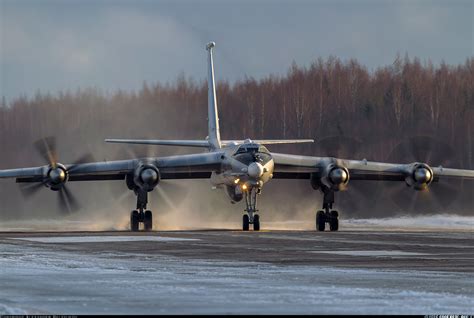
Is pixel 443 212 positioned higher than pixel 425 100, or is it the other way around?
pixel 425 100

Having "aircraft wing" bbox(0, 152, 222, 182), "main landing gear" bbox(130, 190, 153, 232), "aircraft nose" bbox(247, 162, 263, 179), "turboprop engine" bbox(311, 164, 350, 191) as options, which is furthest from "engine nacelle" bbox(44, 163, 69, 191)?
"turboprop engine" bbox(311, 164, 350, 191)

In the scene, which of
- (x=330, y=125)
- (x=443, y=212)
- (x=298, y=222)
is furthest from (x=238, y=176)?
(x=330, y=125)

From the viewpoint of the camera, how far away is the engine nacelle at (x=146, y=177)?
49.0 m

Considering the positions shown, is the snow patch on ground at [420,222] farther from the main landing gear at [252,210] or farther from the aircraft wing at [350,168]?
the main landing gear at [252,210]

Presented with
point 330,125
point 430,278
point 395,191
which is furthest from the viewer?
point 330,125

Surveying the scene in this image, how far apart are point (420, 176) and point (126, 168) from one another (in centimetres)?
1228

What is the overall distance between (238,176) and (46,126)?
44048 millimetres

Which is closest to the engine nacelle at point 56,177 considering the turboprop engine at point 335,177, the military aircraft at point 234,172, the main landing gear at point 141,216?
the military aircraft at point 234,172

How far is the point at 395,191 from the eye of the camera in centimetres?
6925

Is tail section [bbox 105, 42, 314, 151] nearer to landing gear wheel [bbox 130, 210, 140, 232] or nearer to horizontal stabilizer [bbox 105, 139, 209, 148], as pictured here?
horizontal stabilizer [bbox 105, 139, 209, 148]

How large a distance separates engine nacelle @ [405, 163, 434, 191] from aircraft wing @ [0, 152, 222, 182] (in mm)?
8204

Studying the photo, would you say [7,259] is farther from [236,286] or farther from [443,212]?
[443,212]

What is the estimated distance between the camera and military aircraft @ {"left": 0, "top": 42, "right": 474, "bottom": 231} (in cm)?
4812

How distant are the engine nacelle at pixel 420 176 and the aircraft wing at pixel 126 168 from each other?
820cm
